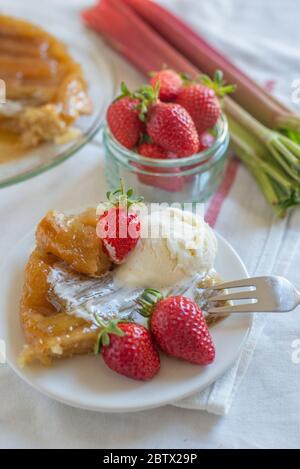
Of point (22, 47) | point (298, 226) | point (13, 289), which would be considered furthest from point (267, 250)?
point (22, 47)

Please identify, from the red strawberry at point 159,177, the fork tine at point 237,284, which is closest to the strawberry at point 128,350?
the fork tine at point 237,284


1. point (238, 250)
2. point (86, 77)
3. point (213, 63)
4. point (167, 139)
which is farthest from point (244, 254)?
point (86, 77)

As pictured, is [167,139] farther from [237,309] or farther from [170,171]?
[237,309]

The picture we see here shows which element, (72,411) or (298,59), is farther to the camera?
(298,59)

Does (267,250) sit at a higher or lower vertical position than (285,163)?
lower

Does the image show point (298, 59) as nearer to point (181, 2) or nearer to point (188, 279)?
point (181, 2)

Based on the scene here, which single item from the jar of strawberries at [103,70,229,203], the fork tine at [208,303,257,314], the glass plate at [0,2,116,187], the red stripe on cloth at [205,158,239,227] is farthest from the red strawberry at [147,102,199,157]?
the fork tine at [208,303,257,314]

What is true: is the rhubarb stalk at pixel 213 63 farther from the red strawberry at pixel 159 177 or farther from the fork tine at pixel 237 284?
the fork tine at pixel 237 284
